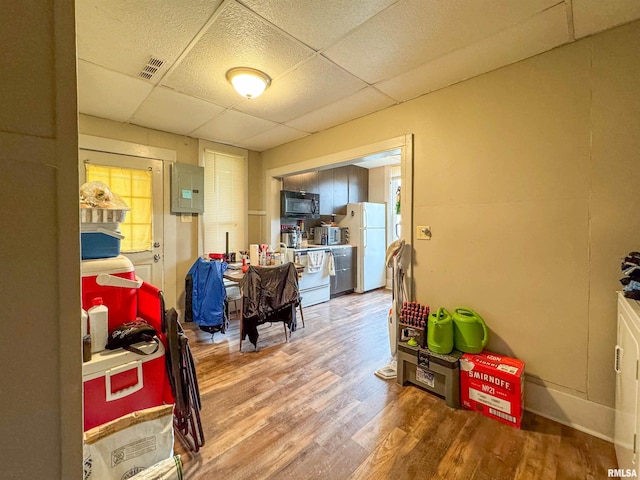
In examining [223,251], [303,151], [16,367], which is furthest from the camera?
[223,251]

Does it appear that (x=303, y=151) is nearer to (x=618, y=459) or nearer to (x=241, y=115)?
(x=241, y=115)

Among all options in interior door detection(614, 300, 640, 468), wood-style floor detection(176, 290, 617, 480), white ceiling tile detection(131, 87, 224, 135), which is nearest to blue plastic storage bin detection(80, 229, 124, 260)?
wood-style floor detection(176, 290, 617, 480)

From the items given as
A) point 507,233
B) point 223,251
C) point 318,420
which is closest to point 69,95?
point 318,420

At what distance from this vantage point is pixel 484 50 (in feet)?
6.23

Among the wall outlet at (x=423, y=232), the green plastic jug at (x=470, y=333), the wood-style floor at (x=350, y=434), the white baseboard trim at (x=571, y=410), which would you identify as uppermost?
the wall outlet at (x=423, y=232)

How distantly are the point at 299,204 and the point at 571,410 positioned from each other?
390cm

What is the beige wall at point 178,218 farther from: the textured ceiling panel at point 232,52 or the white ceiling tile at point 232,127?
the textured ceiling panel at point 232,52

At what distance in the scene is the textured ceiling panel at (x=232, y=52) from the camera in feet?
5.51

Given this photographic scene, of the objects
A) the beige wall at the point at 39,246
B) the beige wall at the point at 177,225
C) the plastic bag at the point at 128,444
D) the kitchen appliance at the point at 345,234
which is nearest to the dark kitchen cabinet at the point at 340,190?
the kitchen appliance at the point at 345,234

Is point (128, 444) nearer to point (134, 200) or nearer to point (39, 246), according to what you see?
point (39, 246)

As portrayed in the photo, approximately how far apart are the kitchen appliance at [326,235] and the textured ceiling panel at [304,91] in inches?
93.2

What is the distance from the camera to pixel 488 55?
6.40 ft

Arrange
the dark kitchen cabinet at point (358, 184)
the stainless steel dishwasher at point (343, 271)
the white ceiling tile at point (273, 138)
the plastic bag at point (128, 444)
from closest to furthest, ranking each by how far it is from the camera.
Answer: the plastic bag at point (128, 444)
the white ceiling tile at point (273, 138)
the stainless steel dishwasher at point (343, 271)
the dark kitchen cabinet at point (358, 184)

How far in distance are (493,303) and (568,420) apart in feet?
2.70
